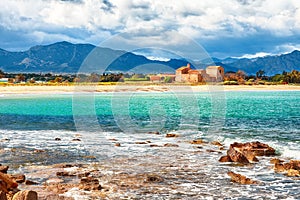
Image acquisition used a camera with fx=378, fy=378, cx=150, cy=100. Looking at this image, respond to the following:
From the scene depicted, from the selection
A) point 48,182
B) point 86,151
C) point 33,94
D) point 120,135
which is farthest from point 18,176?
point 33,94

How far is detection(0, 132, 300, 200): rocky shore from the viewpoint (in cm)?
1100

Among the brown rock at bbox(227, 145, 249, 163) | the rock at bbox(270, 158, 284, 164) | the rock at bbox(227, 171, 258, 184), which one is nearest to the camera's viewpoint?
the rock at bbox(227, 171, 258, 184)

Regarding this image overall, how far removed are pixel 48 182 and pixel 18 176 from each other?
1.01 m

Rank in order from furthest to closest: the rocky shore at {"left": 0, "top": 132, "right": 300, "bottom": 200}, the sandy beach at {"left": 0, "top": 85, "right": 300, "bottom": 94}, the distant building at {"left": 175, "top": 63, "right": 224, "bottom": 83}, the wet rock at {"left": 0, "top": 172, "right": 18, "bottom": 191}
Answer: the sandy beach at {"left": 0, "top": 85, "right": 300, "bottom": 94}, the distant building at {"left": 175, "top": 63, "right": 224, "bottom": 83}, the rocky shore at {"left": 0, "top": 132, "right": 300, "bottom": 200}, the wet rock at {"left": 0, "top": 172, "right": 18, "bottom": 191}

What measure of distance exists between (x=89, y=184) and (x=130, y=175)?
1.98m

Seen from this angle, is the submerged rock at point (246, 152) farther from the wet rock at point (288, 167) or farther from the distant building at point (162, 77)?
the distant building at point (162, 77)

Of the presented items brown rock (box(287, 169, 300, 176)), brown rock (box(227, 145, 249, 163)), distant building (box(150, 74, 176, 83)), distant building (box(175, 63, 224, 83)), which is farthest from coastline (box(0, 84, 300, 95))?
brown rock (box(287, 169, 300, 176))

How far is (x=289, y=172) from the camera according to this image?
537 inches

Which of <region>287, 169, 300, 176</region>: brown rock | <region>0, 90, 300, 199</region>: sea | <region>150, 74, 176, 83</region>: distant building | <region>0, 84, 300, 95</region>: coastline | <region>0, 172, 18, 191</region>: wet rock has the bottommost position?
<region>0, 90, 300, 199</region>: sea

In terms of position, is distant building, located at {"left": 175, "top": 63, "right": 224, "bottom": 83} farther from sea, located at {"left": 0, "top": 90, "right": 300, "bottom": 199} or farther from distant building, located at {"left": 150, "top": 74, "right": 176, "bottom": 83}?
sea, located at {"left": 0, "top": 90, "right": 300, "bottom": 199}

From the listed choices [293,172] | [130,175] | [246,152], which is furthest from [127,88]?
[293,172]

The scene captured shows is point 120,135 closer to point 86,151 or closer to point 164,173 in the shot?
point 86,151

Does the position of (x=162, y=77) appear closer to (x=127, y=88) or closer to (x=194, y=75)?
(x=194, y=75)

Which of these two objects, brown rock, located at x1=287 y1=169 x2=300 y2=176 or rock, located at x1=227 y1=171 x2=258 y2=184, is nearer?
rock, located at x1=227 y1=171 x2=258 y2=184
